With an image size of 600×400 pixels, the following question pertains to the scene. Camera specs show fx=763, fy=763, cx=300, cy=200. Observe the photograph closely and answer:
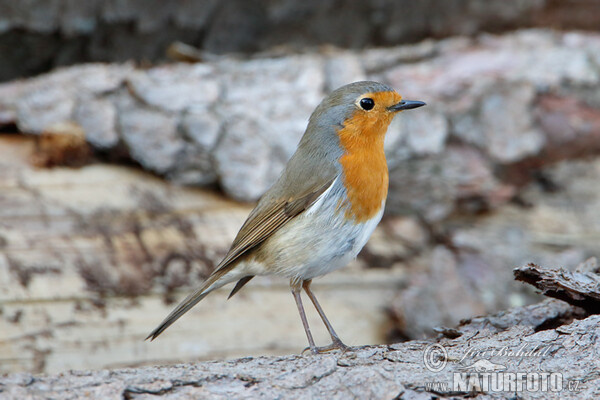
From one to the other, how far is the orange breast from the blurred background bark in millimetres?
1104

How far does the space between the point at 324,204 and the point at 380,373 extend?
47.9 inches

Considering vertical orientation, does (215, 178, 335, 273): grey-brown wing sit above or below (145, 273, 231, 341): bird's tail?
above

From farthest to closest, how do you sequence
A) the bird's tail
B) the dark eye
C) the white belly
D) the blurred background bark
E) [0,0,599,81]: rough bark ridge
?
[0,0,599,81]: rough bark ridge < the blurred background bark < the dark eye < the white belly < the bird's tail

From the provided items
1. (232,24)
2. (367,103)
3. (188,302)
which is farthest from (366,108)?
(232,24)

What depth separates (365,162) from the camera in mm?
3928

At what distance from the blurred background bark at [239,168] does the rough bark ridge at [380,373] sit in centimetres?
161

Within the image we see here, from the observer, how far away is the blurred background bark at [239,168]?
4.55 m

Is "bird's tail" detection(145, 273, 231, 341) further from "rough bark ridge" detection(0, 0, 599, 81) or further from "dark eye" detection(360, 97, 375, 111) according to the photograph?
"rough bark ridge" detection(0, 0, 599, 81)

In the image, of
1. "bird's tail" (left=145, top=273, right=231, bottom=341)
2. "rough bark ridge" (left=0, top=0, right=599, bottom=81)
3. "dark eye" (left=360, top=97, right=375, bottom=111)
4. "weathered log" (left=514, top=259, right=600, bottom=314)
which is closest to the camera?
"weathered log" (left=514, top=259, right=600, bottom=314)

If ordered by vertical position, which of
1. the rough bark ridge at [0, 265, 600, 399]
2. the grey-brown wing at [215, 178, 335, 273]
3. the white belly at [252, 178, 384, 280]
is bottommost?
the rough bark ridge at [0, 265, 600, 399]

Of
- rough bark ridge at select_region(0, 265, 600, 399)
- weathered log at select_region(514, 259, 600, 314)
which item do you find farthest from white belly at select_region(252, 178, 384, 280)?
weathered log at select_region(514, 259, 600, 314)

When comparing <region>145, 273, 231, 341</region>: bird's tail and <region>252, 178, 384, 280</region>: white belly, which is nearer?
<region>145, 273, 231, 341</region>: bird's tail

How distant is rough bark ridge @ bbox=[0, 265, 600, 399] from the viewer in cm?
269

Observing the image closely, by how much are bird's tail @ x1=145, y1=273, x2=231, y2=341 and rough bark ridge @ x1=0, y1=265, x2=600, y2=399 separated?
0.69 m
